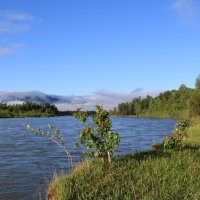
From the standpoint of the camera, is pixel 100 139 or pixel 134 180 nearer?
pixel 134 180

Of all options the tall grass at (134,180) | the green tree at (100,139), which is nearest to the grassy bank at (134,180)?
the tall grass at (134,180)

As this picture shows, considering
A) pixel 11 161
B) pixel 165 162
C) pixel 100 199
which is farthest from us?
pixel 11 161

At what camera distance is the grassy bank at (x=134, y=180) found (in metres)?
13.8

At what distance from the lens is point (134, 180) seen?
1553cm

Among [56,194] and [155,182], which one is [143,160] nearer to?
[155,182]

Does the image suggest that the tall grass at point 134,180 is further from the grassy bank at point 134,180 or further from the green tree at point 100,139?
the green tree at point 100,139

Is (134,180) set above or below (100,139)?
below

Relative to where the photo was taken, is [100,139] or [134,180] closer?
[134,180]

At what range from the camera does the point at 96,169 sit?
17.0 meters

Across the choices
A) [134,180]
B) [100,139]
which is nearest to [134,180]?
[134,180]

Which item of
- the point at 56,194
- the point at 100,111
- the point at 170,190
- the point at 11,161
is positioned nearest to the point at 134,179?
the point at 170,190

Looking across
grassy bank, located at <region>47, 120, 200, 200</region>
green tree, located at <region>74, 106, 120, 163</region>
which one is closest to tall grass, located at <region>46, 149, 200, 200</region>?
grassy bank, located at <region>47, 120, 200, 200</region>

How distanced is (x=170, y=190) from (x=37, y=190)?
7.19 metres

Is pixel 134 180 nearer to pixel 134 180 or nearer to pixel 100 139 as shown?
pixel 134 180
